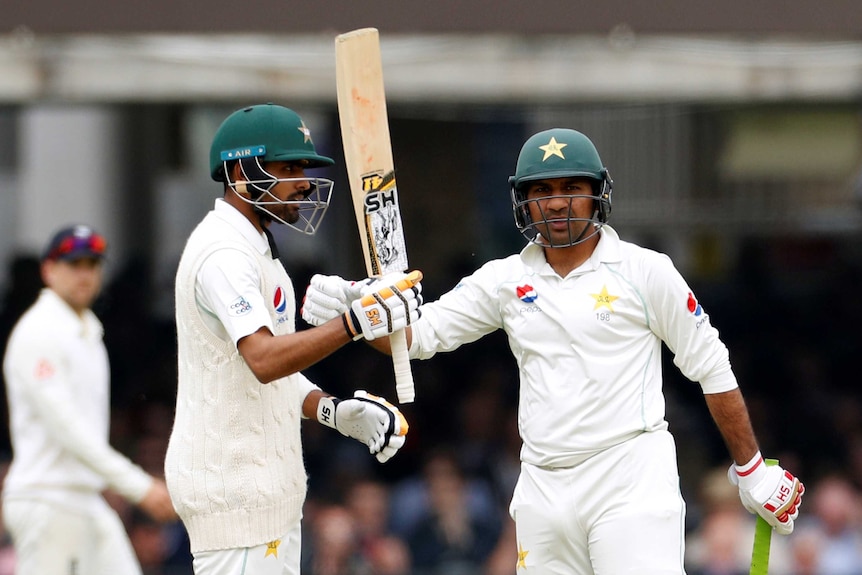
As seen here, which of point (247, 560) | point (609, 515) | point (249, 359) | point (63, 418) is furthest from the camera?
point (63, 418)

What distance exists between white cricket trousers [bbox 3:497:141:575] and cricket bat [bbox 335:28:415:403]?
5.75 ft

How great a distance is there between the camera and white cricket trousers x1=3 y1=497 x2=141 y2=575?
15.3 ft

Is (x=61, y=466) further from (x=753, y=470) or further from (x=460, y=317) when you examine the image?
(x=753, y=470)

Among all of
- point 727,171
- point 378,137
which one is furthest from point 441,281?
point 378,137

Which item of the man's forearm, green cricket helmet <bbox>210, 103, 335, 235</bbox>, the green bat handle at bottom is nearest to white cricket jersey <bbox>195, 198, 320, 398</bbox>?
green cricket helmet <bbox>210, 103, 335, 235</bbox>

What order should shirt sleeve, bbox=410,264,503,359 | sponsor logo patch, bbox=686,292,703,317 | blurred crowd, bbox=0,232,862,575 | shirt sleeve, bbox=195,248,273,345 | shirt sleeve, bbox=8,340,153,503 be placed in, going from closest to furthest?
shirt sleeve, bbox=195,248,273,345 → sponsor logo patch, bbox=686,292,703,317 → shirt sleeve, bbox=410,264,503,359 → shirt sleeve, bbox=8,340,153,503 → blurred crowd, bbox=0,232,862,575

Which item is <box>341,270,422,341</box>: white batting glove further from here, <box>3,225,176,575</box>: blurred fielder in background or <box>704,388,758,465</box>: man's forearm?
<box>3,225,176,575</box>: blurred fielder in background

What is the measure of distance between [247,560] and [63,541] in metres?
1.71

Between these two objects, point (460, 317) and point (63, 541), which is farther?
point (63, 541)

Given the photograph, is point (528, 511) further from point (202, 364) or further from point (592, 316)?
point (202, 364)

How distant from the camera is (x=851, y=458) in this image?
23.1 feet

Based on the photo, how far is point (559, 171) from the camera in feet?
11.2

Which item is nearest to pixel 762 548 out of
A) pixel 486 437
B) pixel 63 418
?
pixel 63 418

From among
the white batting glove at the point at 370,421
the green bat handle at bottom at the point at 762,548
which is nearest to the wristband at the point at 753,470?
the green bat handle at bottom at the point at 762,548
